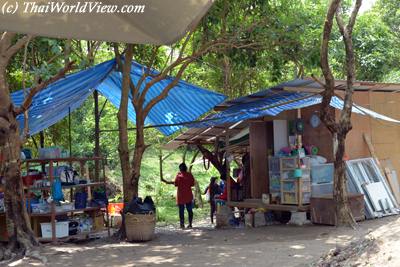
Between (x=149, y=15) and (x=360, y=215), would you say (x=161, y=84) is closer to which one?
(x=360, y=215)

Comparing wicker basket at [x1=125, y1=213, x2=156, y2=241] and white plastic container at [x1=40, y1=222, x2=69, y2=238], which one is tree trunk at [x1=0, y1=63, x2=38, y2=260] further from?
wicker basket at [x1=125, y1=213, x2=156, y2=241]

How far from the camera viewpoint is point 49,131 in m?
14.7

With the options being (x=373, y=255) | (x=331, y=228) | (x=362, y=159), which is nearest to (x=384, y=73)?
(x=362, y=159)

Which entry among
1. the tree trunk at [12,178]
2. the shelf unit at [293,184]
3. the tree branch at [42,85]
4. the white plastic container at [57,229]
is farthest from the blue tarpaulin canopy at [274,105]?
the tree trunk at [12,178]

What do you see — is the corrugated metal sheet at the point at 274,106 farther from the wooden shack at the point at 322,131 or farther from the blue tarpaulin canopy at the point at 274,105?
the wooden shack at the point at 322,131

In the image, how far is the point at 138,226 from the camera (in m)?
9.26

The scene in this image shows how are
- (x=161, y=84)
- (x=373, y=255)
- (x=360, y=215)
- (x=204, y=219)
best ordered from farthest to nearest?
(x=204, y=219)
(x=161, y=84)
(x=360, y=215)
(x=373, y=255)

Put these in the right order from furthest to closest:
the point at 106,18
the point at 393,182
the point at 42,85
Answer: the point at 393,182, the point at 42,85, the point at 106,18

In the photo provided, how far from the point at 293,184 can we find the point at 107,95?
16.3ft

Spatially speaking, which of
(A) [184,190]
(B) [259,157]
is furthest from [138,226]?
(B) [259,157]

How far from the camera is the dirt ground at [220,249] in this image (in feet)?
22.8

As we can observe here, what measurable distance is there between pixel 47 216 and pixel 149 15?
7797 mm

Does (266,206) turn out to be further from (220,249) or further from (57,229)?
(57,229)

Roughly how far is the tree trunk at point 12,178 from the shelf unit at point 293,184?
4.88 metres
